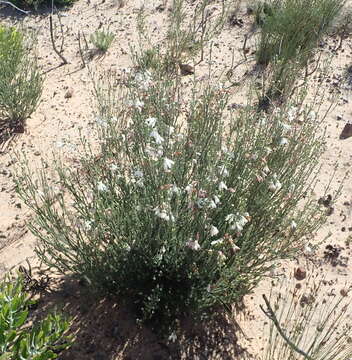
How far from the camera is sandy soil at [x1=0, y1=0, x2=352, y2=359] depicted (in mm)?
3023

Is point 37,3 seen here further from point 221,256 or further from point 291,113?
point 221,256

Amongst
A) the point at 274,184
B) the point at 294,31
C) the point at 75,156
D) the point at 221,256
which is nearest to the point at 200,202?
the point at 221,256

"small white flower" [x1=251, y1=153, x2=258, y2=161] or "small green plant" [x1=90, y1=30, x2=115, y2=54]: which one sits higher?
"small white flower" [x1=251, y1=153, x2=258, y2=161]

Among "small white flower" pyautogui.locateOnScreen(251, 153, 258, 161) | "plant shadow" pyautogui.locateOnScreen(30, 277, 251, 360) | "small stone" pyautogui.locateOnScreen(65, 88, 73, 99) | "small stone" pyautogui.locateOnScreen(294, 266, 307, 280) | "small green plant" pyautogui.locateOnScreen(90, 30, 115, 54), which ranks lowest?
"small stone" pyautogui.locateOnScreen(294, 266, 307, 280)

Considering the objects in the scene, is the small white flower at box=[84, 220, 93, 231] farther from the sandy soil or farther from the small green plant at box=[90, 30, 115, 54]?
the small green plant at box=[90, 30, 115, 54]

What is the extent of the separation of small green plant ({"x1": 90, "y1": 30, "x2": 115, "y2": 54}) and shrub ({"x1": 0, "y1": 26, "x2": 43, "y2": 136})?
1.26 metres

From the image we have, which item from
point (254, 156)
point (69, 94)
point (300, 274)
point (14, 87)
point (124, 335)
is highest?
point (254, 156)

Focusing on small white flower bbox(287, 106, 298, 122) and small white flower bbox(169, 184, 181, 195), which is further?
small white flower bbox(287, 106, 298, 122)

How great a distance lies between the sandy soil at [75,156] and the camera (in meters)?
3.02

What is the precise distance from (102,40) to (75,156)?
84.9 inches

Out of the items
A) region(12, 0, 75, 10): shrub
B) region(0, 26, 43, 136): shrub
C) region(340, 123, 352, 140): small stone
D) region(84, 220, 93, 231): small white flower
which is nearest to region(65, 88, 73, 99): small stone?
region(0, 26, 43, 136): shrub

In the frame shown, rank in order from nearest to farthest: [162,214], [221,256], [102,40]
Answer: [162,214], [221,256], [102,40]

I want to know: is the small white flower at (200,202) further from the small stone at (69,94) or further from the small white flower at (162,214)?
the small stone at (69,94)

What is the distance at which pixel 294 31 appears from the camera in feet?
18.4
